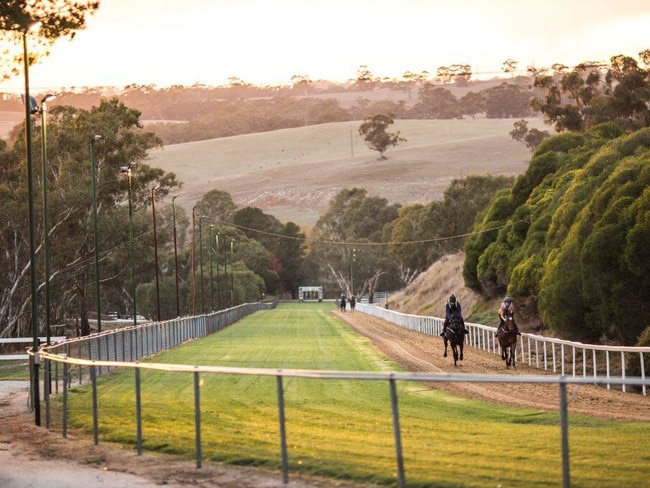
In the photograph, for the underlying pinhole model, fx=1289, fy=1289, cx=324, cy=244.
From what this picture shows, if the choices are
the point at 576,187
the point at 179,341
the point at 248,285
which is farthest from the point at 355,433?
the point at 248,285

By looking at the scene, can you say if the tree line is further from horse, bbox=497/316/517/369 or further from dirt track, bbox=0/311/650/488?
dirt track, bbox=0/311/650/488

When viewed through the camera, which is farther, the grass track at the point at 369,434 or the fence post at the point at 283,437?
the fence post at the point at 283,437

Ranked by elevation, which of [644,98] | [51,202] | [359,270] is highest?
[644,98]

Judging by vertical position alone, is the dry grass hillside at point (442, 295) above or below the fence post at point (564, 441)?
below

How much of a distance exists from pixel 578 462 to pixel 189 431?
543 centimetres

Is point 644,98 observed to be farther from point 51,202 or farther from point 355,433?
point 355,433

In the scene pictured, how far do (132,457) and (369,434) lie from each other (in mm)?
3993

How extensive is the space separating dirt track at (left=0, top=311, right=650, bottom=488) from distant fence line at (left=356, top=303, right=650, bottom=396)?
1.02 metres

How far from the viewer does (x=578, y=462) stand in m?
14.5

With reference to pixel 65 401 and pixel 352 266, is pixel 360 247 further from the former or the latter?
pixel 65 401

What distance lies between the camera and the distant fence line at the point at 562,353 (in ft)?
104

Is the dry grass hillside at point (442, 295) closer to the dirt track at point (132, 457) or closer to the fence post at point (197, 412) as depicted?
the dirt track at point (132, 457)

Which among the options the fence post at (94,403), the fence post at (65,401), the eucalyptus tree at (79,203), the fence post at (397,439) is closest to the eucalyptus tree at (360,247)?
the eucalyptus tree at (79,203)

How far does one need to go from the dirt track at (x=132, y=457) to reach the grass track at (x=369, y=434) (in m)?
0.34
